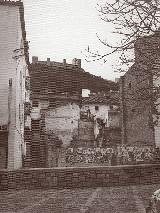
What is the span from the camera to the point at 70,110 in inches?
1663

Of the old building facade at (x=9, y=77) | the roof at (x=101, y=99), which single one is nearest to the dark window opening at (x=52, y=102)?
the roof at (x=101, y=99)

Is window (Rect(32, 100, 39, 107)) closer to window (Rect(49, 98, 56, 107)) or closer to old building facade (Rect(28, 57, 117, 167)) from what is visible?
old building facade (Rect(28, 57, 117, 167))

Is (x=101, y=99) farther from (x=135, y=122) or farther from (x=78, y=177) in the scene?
(x=78, y=177)

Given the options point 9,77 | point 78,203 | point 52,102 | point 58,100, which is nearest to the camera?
point 78,203

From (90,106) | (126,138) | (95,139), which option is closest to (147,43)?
(126,138)

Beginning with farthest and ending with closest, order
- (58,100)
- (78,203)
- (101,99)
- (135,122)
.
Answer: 1. (101,99)
2. (58,100)
3. (135,122)
4. (78,203)

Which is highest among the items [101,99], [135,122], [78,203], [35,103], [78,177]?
[101,99]

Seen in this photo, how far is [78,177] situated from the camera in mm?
14789

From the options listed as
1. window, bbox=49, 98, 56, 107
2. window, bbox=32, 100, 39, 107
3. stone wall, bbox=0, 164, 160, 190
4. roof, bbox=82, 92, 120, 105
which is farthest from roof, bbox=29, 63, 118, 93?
stone wall, bbox=0, 164, 160, 190

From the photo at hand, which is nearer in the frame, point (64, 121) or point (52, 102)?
point (64, 121)

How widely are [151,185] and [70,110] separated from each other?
27963mm

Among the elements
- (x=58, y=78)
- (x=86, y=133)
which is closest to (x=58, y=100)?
(x=58, y=78)

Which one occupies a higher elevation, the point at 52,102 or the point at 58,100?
the point at 58,100

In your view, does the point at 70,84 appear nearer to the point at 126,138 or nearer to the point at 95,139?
the point at 95,139
